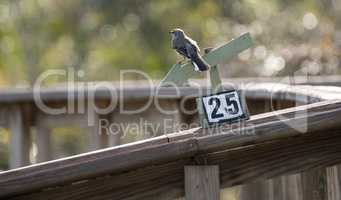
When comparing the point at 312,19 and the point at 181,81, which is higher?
the point at 312,19

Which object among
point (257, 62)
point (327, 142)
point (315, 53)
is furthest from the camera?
point (257, 62)

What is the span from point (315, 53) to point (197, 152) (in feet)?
24.7

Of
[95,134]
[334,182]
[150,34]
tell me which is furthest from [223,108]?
[150,34]

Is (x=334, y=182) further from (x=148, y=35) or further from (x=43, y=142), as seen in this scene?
(x=148, y=35)

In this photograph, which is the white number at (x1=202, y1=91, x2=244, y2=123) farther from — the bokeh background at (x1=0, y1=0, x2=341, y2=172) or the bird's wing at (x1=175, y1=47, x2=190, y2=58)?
the bokeh background at (x1=0, y1=0, x2=341, y2=172)

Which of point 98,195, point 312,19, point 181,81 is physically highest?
point 312,19

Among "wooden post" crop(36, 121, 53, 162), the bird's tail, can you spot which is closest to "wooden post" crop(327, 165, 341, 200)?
the bird's tail

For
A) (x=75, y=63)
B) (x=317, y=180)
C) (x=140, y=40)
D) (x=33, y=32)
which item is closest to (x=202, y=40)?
(x=140, y=40)

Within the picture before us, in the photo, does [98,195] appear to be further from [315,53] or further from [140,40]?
[140,40]

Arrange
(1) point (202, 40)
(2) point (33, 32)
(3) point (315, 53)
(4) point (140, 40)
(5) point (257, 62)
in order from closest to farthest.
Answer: (3) point (315, 53) → (5) point (257, 62) → (1) point (202, 40) → (4) point (140, 40) → (2) point (33, 32)

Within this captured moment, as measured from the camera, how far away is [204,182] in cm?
210

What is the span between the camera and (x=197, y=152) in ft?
6.73

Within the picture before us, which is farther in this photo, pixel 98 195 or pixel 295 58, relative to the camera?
pixel 295 58

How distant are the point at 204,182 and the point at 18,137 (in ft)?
9.23
